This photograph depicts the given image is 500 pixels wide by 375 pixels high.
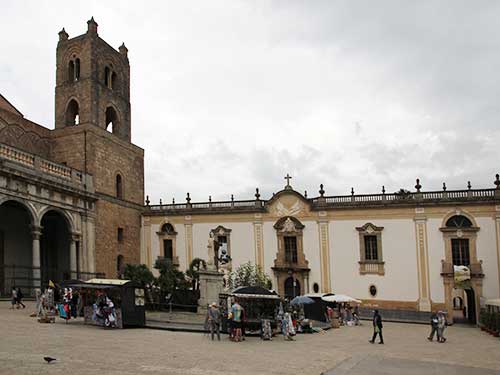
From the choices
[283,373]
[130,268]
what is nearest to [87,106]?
[130,268]

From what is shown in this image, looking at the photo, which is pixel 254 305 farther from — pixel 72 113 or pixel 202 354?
pixel 72 113

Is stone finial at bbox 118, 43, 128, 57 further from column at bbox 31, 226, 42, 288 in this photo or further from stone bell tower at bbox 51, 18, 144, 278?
column at bbox 31, 226, 42, 288

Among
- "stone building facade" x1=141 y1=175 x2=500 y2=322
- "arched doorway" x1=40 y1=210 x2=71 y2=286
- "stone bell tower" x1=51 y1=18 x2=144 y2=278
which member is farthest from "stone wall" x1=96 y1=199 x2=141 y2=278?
"arched doorway" x1=40 y1=210 x2=71 y2=286

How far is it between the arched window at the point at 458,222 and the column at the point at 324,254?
732cm

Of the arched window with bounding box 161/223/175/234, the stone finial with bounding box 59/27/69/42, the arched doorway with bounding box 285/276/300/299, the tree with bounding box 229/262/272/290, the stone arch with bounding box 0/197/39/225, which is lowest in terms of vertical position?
the arched doorway with bounding box 285/276/300/299

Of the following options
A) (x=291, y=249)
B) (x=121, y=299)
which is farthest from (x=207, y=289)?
(x=291, y=249)

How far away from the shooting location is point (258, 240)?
117ft

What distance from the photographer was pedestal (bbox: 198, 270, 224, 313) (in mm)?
24078

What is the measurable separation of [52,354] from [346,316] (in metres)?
18.7

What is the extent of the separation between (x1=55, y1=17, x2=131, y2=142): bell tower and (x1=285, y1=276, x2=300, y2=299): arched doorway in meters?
14.7

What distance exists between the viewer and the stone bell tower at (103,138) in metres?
32.9

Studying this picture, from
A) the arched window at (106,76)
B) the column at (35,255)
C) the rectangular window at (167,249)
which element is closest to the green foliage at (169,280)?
the column at (35,255)

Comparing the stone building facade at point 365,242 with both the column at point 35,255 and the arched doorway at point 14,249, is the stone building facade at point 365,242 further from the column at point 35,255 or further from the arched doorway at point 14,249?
the column at point 35,255

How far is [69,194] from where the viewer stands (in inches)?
1156
